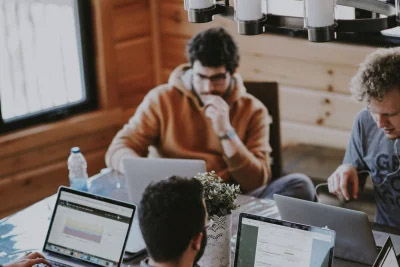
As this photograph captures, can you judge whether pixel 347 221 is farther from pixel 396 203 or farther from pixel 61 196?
pixel 61 196

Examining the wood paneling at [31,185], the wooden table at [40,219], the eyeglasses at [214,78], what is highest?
the eyeglasses at [214,78]

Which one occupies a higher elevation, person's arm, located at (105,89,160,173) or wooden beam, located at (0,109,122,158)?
person's arm, located at (105,89,160,173)

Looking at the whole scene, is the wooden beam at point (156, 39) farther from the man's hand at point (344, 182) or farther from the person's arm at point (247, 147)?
the man's hand at point (344, 182)

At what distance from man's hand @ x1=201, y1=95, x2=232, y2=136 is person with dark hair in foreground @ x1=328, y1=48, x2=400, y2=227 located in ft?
1.88

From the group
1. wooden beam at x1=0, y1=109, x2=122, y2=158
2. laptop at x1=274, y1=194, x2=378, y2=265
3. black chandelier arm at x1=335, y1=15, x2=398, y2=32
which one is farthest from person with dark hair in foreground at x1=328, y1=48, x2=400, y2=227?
wooden beam at x1=0, y1=109, x2=122, y2=158

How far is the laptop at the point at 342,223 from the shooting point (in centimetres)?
230

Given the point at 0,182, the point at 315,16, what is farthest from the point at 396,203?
the point at 0,182

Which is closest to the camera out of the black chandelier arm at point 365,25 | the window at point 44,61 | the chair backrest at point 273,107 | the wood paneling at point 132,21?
the black chandelier arm at point 365,25

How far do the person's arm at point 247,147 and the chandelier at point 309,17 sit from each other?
0.95 m

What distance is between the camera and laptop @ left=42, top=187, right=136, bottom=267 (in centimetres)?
242

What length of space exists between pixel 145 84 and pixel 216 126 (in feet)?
4.81

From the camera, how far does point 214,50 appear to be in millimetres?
3275

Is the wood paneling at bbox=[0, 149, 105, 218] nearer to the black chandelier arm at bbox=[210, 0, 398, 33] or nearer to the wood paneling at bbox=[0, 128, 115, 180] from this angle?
the wood paneling at bbox=[0, 128, 115, 180]

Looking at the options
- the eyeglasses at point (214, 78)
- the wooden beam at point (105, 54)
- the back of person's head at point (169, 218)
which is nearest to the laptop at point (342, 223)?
the back of person's head at point (169, 218)
